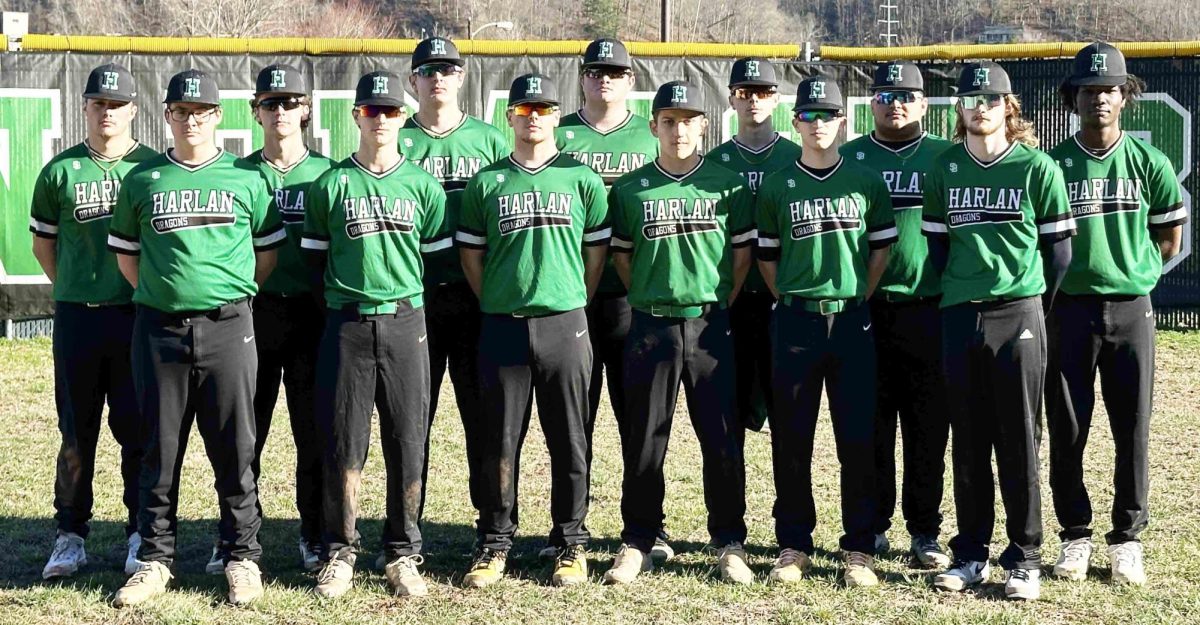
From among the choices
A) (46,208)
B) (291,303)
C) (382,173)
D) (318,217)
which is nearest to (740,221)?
(382,173)

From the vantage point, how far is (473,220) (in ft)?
21.4

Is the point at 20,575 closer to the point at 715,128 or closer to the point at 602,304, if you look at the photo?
the point at 602,304

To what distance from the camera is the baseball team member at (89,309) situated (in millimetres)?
6652

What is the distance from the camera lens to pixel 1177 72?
1348cm

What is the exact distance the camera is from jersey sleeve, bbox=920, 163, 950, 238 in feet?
20.8

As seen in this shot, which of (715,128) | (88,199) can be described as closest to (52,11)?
(715,128)

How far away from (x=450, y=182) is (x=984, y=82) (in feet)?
8.43

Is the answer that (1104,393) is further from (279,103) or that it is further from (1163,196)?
(279,103)

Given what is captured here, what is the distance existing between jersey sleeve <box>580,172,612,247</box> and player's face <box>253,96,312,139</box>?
1.42 meters

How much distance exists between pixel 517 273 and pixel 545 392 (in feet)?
1.86

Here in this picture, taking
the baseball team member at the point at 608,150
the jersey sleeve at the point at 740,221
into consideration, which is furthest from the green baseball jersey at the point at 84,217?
the jersey sleeve at the point at 740,221

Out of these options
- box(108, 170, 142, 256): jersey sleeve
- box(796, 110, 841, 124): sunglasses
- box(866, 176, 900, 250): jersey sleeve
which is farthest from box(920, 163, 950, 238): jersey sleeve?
box(108, 170, 142, 256): jersey sleeve

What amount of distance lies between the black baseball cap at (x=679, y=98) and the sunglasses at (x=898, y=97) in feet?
3.05

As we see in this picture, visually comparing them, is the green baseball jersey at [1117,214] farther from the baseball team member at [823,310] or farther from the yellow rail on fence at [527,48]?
the yellow rail on fence at [527,48]
